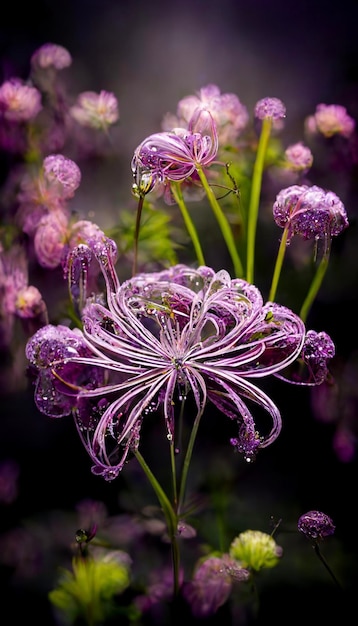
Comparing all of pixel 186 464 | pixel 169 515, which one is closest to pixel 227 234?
pixel 186 464

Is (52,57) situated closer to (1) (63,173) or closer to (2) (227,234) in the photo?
(1) (63,173)

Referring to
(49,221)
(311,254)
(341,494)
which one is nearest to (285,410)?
(341,494)

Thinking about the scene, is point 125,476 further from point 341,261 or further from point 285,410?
point 341,261

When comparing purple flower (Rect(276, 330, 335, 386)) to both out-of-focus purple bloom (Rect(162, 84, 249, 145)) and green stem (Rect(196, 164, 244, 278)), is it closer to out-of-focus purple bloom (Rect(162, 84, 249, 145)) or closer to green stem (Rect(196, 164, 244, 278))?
green stem (Rect(196, 164, 244, 278))

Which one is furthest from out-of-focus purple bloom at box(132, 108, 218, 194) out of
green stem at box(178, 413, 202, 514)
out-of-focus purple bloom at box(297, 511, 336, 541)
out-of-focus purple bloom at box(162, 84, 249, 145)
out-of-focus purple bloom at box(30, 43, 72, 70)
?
out-of-focus purple bloom at box(297, 511, 336, 541)

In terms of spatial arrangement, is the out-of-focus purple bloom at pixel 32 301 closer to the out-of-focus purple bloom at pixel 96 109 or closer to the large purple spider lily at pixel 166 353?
the large purple spider lily at pixel 166 353
